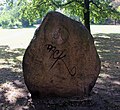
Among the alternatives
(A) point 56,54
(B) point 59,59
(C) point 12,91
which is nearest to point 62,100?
(B) point 59,59

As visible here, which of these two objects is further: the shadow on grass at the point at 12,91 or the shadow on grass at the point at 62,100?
the shadow on grass at the point at 12,91

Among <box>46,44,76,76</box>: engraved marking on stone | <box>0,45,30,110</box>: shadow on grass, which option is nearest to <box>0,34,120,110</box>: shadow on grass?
<box>0,45,30,110</box>: shadow on grass

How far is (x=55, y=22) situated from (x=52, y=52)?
64 cm

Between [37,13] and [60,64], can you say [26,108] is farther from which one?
[37,13]

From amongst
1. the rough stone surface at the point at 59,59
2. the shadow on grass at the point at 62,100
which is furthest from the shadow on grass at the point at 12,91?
the rough stone surface at the point at 59,59

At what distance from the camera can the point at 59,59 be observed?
6055 mm

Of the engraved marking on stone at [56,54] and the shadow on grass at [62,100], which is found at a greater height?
the engraved marking on stone at [56,54]

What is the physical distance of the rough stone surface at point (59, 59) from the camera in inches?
237

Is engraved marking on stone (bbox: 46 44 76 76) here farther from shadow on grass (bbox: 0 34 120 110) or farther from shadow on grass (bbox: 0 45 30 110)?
shadow on grass (bbox: 0 45 30 110)

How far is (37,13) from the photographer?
19359mm

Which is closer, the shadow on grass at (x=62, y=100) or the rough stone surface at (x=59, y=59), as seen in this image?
the shadow on grass at (x=62, y=100)

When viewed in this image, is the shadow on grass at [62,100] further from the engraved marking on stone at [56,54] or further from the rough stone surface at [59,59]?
the engraved marking on stone at [56,54]

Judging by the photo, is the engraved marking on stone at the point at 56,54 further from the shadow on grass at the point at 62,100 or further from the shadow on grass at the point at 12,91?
the shadow on grass at the point at 12,91

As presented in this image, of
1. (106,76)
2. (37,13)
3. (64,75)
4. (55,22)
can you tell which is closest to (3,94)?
(64,75)
